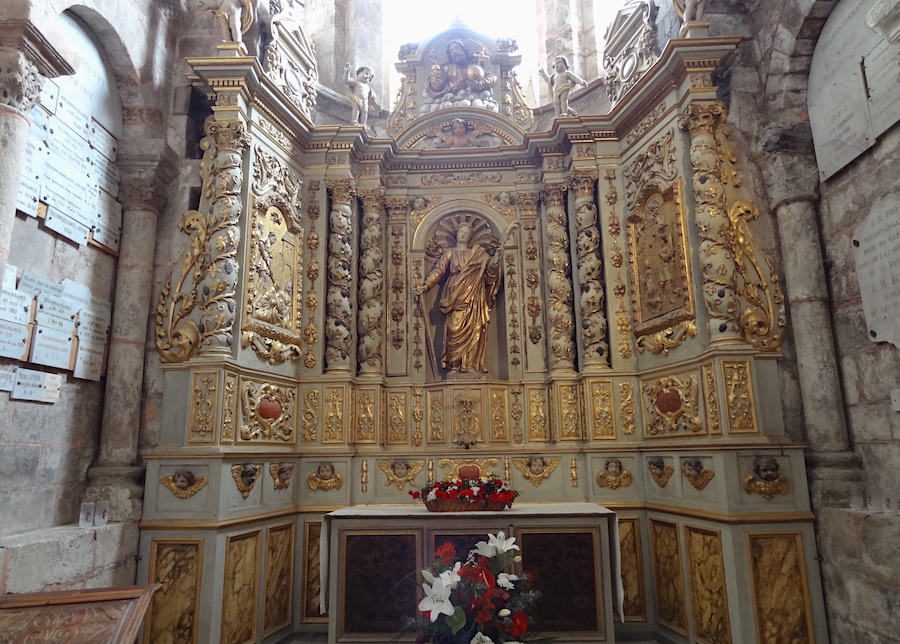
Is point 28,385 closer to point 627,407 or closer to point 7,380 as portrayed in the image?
point 7,380

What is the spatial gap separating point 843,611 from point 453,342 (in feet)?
17.1

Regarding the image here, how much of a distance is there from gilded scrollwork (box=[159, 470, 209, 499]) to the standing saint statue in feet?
11.7

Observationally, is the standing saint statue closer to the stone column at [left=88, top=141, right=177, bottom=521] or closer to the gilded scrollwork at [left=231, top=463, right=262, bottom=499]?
the gilded scrollwork at [left=231, top=463, right=262, bottom=499]

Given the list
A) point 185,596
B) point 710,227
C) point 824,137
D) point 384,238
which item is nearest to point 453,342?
point 384,238

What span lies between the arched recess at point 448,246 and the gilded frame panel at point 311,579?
2.69 m

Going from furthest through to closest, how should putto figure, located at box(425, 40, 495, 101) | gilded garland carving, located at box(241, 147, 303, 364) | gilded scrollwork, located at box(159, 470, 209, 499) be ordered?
putto figure, located at box(425, 40, 495, 101)
gilded garland carving, located at box(241, 147, 303, 364)
gilded scrollwork, located at box(159, 470, 209, 499)

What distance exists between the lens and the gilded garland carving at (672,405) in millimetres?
6887

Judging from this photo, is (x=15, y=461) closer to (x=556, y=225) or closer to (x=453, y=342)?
(x=453, y=342)

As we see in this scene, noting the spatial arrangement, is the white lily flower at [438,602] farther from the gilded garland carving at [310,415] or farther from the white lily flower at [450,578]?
A: the gilded garland carving at [310,415]

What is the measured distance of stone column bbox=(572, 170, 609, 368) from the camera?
8.19 metres

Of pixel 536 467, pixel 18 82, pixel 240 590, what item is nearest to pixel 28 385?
pixel 18 82

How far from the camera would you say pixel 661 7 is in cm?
854

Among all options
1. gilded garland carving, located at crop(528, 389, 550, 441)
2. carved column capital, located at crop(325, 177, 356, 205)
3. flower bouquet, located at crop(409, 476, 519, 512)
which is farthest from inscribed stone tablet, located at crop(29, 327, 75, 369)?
gilded garland carving, located at crop(528, 389, 550, 441)

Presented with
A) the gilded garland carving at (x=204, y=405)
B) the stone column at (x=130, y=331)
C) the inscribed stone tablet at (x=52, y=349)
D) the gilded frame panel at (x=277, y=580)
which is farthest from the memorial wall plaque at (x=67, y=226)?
the gilded frame panel at (x=277, y=580)
